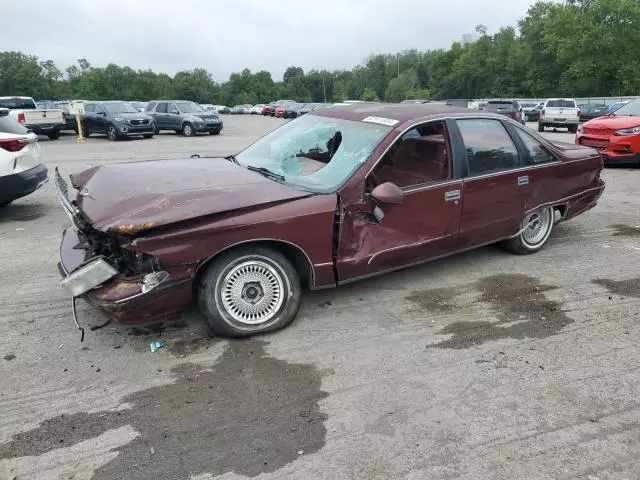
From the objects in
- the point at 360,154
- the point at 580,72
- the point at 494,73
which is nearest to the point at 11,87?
the point at 494,73

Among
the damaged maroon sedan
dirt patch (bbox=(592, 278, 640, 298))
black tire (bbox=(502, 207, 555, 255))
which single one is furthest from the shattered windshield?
dirt patch (bbox=(592, 278, 640, 298))

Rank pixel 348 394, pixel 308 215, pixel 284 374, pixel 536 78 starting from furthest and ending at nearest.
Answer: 1. pixel 536 78
2. pixel 308 215
3. pixel 284 374
4. pixel 348 394

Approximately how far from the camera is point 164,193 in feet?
11.9

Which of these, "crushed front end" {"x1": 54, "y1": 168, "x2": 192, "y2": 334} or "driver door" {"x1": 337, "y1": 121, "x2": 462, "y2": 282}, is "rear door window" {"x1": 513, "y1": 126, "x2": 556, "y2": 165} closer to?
"driver door" {"x1": 337, "y1": 121, "x2": 462, "y2": 282}

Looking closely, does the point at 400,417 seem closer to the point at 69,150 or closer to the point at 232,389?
the point at 232,389

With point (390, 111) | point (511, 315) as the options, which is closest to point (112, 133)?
point (390, 111)

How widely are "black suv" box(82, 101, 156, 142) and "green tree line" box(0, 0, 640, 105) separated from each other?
53558mm

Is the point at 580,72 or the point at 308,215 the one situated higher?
the point at 580,72

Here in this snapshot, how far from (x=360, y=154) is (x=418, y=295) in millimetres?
1345

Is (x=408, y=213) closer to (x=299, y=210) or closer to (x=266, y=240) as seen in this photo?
(x=299, y=210)

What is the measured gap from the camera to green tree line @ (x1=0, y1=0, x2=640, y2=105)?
58.5m

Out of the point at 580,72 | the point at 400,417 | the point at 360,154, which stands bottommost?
the point at 400,417

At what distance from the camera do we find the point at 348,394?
3080mm

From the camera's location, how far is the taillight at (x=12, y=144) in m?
6.65
